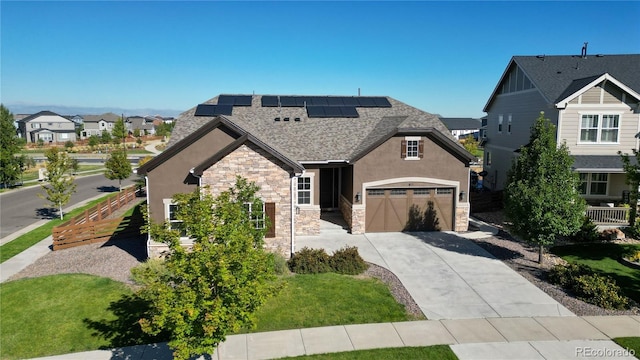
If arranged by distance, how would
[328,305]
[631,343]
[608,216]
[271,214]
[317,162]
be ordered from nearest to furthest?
[631,343] → [328,305] → [271,214] → [317,162] → [608,216]

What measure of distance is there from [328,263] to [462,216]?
9.32m

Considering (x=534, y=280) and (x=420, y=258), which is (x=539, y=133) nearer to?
(x=534, y=280)

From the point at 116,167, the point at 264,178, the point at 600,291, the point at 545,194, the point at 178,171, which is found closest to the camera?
the point at 600,291

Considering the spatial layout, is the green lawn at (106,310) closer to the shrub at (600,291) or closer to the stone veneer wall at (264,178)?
the stone veneer wall at (264,178)

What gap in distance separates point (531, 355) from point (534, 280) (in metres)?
5.79

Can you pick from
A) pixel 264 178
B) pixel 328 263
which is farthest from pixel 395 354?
pixel 264 178

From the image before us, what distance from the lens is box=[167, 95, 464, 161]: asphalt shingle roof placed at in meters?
23.1

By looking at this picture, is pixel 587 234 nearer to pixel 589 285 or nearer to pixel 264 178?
pixel 589 285

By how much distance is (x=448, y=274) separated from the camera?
55.4ft

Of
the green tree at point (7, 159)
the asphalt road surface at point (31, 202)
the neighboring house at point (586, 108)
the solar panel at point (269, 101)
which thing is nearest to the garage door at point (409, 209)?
the neighboring house at point (586, 108)

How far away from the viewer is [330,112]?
88.4 ft

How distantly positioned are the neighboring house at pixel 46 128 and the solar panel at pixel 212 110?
311 ft

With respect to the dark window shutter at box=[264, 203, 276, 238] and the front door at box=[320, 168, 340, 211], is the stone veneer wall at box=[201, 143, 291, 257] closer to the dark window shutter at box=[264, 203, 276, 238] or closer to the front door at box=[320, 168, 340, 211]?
the dark window shutter at box=[264, 203, 276, 238]

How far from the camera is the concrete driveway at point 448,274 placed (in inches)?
549
